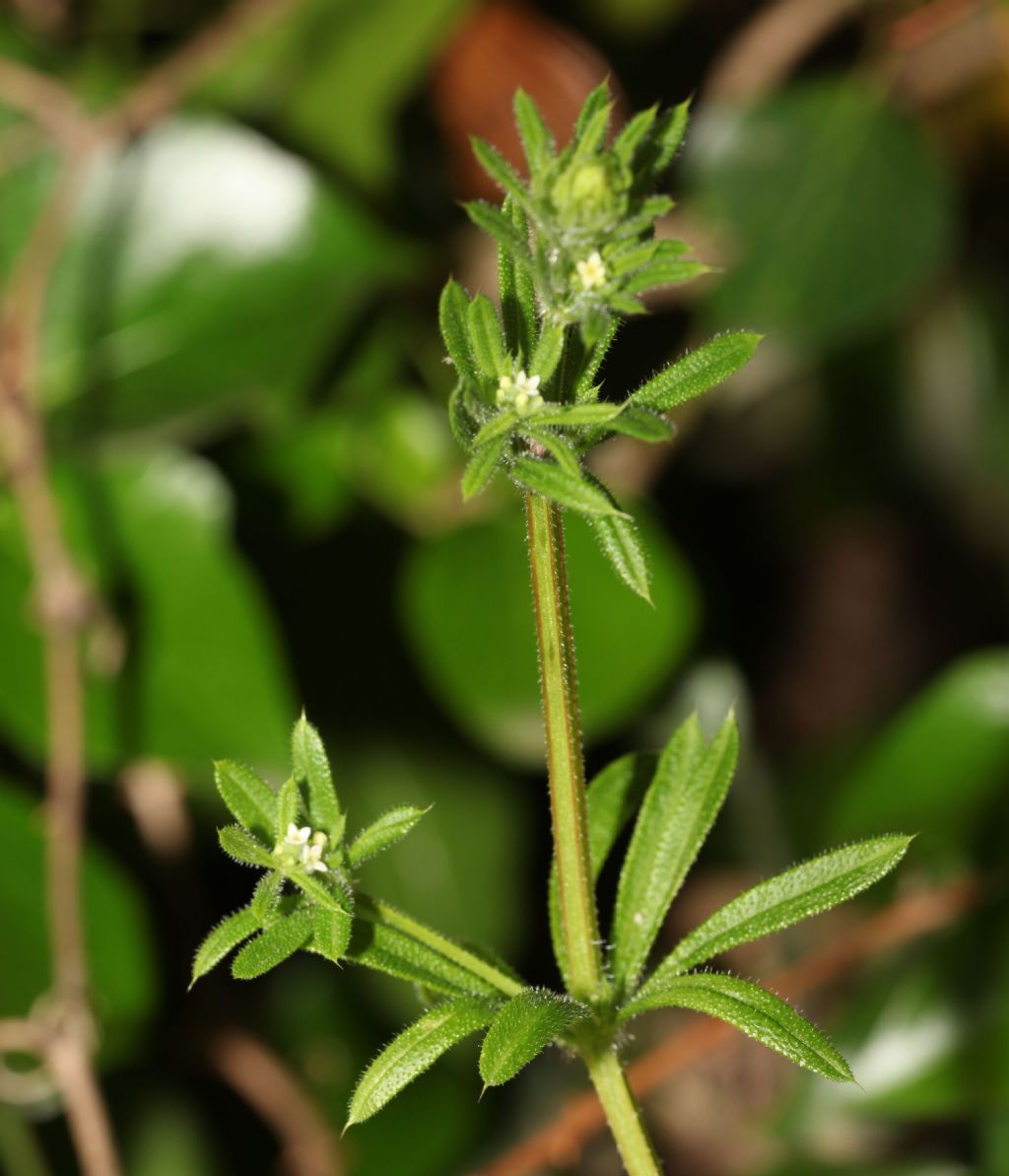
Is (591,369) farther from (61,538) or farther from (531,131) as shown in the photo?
(61,538)

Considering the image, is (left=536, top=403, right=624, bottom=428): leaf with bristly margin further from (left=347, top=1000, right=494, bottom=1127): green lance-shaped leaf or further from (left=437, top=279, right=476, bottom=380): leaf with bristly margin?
(left=347, top=1000, right=494, bottom=1127): green lance-shaped leaf

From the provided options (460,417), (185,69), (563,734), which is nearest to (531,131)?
(460,417)

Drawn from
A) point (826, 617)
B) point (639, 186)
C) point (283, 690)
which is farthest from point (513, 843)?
point (639, 186)

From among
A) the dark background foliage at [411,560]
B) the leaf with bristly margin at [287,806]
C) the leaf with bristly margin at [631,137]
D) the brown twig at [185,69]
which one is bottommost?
the leaf with bristly margin at [287,806]

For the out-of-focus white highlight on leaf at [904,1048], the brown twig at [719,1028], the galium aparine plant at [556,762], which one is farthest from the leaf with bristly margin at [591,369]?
the out-of-focus white highlight on leaf at [904,1048]

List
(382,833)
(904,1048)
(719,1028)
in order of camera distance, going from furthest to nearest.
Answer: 1. (904,1048)
2. (719,1028)
3. (382,833)

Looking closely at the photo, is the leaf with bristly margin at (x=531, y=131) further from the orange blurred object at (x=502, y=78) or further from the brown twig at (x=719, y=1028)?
the orange blurred object at (x=502, y=78)

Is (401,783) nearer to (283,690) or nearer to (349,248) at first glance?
(283,690)
